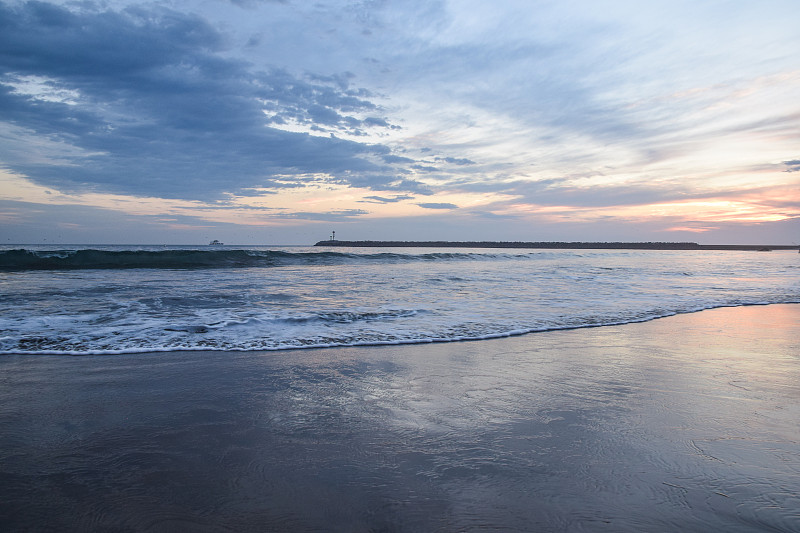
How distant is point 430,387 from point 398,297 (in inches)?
260

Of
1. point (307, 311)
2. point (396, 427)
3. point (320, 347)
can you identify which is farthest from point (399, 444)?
point (307, 311)

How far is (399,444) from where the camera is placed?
107 inches


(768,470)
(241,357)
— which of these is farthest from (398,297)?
(768,470)

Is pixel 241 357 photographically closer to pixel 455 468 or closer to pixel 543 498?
pixel 455 468

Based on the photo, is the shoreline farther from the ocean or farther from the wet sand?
the wet sand

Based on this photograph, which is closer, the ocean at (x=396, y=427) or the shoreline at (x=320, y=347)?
the ocean at (x=396, y=427)

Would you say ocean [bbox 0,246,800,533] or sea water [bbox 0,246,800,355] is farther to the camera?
sea water [bbox 0,246,800,355]

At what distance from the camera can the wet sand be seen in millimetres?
2014

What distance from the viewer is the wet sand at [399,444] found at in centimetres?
201

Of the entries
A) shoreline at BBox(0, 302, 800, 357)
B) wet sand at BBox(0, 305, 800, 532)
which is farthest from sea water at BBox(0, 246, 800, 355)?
wet sand at BBox(0, 305, 800, 532)

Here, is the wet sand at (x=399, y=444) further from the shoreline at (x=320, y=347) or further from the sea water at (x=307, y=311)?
the sea water at (x=307, y=311)

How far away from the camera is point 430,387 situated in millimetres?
3895

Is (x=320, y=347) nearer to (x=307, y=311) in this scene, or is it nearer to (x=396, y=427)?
(x=307, y=311)

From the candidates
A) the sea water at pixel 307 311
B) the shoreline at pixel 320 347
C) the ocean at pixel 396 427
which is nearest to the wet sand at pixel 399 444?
the ocean at pixel 396 427
